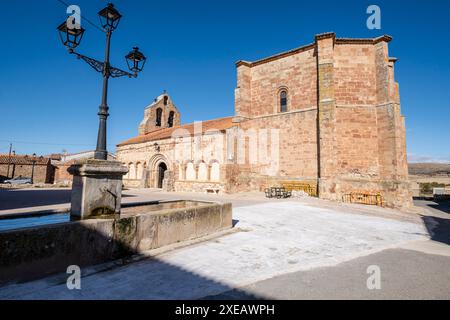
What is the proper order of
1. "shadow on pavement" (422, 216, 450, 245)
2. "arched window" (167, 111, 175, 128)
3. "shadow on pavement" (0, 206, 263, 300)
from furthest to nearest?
1. "arched window" (167, 111, 175, 128)
2. "shadow on pavement" (422, 216, 450, 245)
3. "shadow on pavement" (0, 206, 263, 300)

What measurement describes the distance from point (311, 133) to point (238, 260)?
41.2 feet

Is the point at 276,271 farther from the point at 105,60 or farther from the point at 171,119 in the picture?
the point at 171,119

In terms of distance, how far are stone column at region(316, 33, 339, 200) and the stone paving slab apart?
604 cm

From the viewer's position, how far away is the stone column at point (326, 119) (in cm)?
1326

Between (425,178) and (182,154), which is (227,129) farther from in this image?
(425,178)

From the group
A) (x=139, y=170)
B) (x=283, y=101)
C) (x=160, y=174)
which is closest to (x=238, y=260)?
(x=283, y=101)

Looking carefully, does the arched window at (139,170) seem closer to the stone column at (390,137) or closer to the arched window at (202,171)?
the arched window at (202,171)

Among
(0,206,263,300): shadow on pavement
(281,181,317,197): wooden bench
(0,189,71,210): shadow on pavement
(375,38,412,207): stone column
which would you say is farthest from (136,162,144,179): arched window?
(0,206,263,300): shadow on pavement

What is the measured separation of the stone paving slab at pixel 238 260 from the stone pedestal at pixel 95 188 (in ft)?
3.38

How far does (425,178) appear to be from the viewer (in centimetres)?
4053

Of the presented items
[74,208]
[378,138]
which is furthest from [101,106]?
[378,138]

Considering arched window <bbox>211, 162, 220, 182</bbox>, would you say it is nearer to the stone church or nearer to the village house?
the stone church

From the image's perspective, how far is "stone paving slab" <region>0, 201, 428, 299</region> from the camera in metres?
2.78
